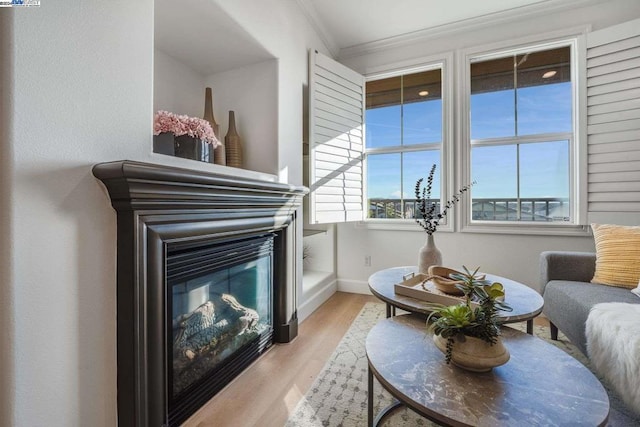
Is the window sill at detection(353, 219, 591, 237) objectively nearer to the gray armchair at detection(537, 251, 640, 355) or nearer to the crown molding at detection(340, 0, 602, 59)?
the gray armchair at detection(537, 251, 640, 355)

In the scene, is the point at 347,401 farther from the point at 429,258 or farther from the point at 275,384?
the point at 429,258

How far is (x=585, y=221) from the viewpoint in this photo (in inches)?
95.7

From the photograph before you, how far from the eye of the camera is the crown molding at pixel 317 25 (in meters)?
2.44

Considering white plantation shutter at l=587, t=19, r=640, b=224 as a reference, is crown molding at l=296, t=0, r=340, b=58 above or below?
above

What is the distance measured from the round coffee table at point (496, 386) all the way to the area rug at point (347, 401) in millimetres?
80

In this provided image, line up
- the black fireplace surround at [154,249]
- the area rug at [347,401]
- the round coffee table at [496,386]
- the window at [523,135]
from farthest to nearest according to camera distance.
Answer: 1. the window at [523,135]
2. the area rug at [347,401]
3. the black fireplace surround at [154,249]
4. the round coffee table at [496,386]

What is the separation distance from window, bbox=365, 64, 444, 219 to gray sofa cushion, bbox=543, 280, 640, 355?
1.32 meters

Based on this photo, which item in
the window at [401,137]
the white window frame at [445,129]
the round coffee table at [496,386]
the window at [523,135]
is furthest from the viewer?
the window at [401,137]

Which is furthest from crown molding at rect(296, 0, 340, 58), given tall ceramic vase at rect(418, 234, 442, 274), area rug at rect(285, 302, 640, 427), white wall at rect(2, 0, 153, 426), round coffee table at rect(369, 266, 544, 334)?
area rug at rect(285, 302, 640, 427)

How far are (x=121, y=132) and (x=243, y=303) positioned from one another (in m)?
1.14

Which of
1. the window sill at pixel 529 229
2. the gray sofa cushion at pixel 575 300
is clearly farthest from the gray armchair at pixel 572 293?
the window sill at pixel 529 229

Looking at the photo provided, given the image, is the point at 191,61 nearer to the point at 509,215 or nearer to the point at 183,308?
the point at 183,308

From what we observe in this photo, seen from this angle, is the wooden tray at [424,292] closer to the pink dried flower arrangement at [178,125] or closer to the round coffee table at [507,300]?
the round coffee table at [507,300]

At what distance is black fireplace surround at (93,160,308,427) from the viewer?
1024 mm
